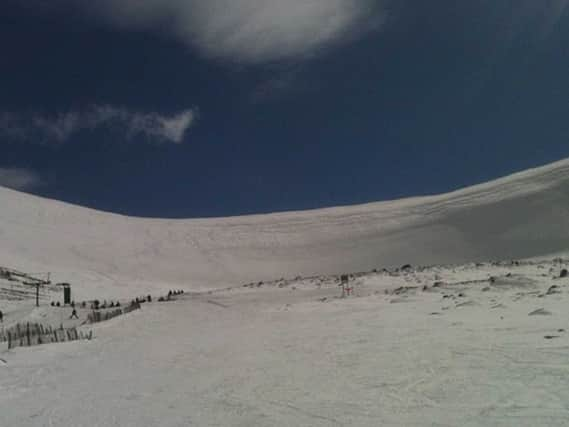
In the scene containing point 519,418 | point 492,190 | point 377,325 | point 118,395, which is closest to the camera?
point 519,418

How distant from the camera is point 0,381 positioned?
421cm

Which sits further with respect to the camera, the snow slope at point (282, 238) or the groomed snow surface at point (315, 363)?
the snow slope at point (282, 238)

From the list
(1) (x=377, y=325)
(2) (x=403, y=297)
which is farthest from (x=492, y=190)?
(1) (x=377, y=325)

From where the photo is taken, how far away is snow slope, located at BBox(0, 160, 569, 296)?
2591cm

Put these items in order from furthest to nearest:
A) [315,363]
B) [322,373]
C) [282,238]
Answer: [282,238]
[315,363]
[322,373]

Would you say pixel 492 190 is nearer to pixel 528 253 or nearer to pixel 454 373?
pixel 528 253

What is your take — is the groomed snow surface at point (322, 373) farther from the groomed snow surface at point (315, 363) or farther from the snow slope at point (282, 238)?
the snow slope at point (282, 238)

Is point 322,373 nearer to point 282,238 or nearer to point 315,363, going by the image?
point 315,363

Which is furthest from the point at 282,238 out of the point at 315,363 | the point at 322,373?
the point at 322,373

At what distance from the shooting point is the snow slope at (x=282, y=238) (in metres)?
25.9

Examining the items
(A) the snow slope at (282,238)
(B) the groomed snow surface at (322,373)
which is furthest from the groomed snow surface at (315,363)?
(A) the snow slope at (282,238)

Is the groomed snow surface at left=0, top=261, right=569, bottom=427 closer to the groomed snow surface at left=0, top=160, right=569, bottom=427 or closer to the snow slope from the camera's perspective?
the groomed snow surface at left=0, top=160, right=569, bottom=427

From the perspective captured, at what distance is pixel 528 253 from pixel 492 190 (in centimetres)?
1300

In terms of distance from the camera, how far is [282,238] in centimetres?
3556
